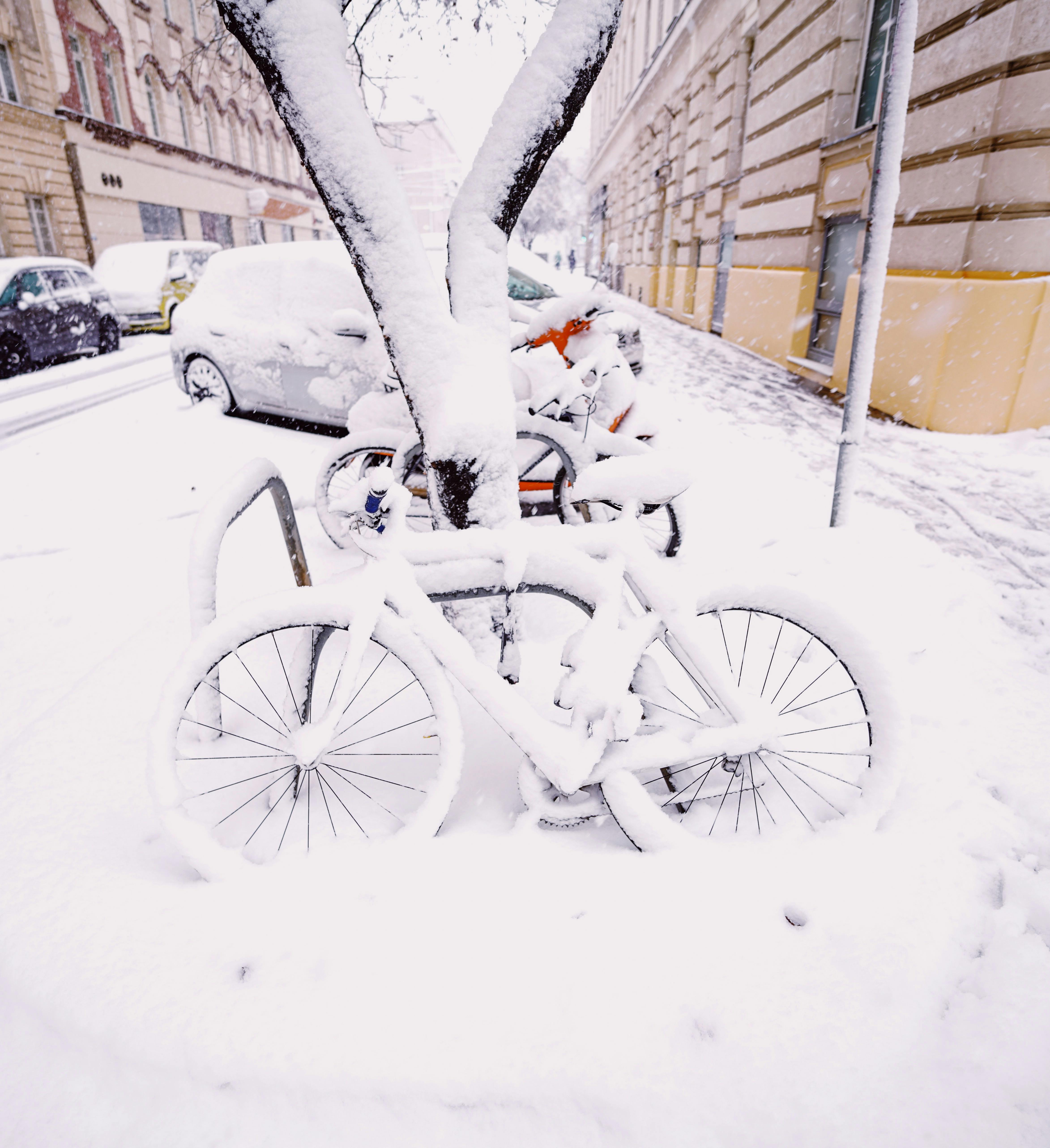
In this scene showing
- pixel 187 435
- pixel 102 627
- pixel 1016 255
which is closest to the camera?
pixel 102 627

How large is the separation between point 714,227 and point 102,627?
1405 centimetres

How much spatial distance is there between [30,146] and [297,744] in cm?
2352

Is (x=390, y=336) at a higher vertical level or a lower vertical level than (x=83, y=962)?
higher

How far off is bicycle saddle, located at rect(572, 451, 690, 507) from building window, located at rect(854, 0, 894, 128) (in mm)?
7904

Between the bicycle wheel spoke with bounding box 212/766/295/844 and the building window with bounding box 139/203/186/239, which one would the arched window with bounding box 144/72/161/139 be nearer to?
the building window with bounding box 139/203/186/239

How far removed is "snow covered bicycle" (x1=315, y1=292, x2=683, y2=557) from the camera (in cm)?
357

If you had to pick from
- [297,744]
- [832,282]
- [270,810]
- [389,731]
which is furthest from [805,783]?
[832,282]

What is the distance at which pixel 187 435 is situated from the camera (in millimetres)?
6770

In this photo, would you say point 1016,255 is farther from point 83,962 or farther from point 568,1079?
point 83,962

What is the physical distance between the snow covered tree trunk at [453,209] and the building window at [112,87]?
25.4 metres

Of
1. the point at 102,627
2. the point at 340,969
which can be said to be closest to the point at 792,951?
the point at 340,969

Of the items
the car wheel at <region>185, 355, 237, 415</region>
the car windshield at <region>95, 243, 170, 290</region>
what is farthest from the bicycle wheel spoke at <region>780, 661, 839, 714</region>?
the car windshield at <region>95, 243, 170, 290</region>

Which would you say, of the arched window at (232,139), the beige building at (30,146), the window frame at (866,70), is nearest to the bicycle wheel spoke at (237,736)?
the window frame at (866,70)

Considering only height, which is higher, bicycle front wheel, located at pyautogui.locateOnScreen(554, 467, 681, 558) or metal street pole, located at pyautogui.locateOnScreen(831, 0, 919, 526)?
metal street pole, located at pyautogui.locateOnScreen(831, 0, 919, 526)
